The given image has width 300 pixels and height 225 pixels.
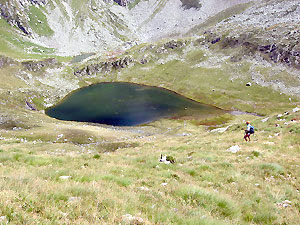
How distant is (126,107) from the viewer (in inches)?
4333

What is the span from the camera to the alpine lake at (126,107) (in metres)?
96.1

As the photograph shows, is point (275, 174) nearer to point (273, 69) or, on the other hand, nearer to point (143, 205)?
point (143, 205)

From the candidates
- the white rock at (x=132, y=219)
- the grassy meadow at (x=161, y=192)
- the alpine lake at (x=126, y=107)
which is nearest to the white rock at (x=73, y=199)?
the grassy meadow at (x=161, y=192)

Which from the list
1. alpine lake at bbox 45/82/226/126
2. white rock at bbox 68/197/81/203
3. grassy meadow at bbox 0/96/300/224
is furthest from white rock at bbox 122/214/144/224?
alpine lake at bbox 45/82/226/126

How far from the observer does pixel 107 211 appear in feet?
20.8

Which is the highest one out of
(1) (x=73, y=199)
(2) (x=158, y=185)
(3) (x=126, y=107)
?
(3) (x=126, y=107)

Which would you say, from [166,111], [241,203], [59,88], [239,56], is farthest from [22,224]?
[239,56]

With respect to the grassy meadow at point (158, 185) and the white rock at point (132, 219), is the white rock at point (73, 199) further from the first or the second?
the white rock at point (132, 219)

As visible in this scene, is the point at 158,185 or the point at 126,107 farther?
the point at 126,107

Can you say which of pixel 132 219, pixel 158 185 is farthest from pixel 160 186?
pixel 132 219

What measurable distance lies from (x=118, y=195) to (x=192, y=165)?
9024 millimetres

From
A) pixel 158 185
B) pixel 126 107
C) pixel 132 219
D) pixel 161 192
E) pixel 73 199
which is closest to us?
pixel 132 219

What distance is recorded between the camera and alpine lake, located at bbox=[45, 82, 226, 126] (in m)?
96.1

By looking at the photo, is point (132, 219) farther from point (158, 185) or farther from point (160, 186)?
point (158, 185)
